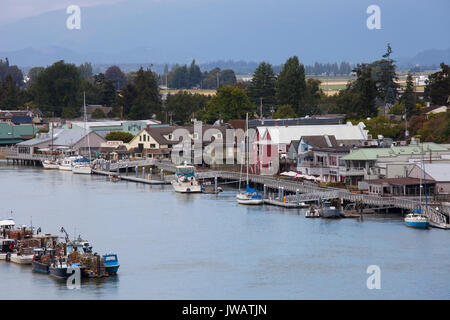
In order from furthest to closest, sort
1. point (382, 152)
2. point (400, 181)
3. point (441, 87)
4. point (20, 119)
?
point (20, 119) < point (441, 87) < point (382, 152) < point (400, 181)

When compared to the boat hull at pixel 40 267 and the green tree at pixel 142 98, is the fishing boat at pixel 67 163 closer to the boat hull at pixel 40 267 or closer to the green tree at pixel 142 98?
the green tree at pixel 142 98

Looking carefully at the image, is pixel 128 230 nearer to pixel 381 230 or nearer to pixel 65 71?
pixel 381 230

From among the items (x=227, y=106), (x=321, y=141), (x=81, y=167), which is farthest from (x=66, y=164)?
(x=321, y=141)

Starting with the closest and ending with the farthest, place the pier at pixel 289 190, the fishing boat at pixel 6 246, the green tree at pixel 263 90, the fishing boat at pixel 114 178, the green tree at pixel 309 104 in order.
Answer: the fishing boat at pixel 6 246
the pier at pixel 289 190
the fishing boat at pixel 114 178
the green tree at pixel 309 104
the green tree at pixel 263 90

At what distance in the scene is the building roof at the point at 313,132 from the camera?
69.0 metres

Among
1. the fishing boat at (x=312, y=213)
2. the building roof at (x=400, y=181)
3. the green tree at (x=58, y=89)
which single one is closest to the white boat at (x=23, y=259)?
the fishing boat at (x=312, y=213)

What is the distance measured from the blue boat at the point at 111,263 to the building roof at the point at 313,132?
32.8 metres

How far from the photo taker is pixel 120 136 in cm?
9000

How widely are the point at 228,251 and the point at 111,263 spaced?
22.0 feet

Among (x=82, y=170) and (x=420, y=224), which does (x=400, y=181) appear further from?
(x=82, y=170)

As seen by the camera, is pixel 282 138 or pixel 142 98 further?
pixel 142 98

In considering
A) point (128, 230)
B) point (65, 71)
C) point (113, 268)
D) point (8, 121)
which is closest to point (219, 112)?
point (8, 121)

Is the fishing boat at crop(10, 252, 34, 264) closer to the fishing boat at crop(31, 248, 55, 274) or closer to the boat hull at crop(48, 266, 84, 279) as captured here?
the fishing boat at crop(31, 248, 55, 274)
